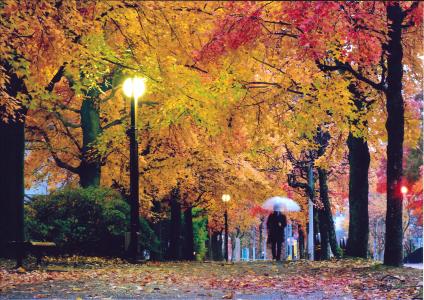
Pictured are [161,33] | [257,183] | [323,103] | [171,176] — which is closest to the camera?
[161,33]

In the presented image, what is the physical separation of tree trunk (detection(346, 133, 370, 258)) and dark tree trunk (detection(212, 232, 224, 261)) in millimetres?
35595

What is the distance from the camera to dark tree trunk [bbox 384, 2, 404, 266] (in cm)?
1446

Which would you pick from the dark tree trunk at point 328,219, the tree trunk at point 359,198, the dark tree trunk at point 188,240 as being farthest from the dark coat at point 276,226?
the dark tree trunk at point 188,240

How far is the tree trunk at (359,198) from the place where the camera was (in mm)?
19859

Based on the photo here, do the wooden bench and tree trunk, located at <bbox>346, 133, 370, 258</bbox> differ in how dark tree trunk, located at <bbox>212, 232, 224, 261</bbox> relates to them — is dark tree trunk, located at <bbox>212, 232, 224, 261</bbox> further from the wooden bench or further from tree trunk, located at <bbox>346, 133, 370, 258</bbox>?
the wooden bench

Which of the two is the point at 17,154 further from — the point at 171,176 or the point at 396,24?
the point at 396,24

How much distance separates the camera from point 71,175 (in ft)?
110

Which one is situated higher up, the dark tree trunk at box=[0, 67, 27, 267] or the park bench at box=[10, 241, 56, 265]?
the dark tree trunk at box=[0, 67, 27, 267]

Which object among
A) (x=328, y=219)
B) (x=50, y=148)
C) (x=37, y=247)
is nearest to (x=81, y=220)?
(x=37, y=247)

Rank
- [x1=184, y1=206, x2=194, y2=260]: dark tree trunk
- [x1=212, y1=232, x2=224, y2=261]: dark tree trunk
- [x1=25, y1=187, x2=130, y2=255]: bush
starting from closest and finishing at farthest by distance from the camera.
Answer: [x1=25, y1=187, x2=130, y2=255]: bush
[x1=184, y1=206, x2=194, y2=260]: dark tree trunk
[x1=212, y1=232, x2=224, y2=261]: dark tree trunk

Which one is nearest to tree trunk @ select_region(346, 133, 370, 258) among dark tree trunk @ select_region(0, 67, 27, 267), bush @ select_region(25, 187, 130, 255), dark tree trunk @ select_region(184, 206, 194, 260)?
bush @ select_region(25, 187, 130, 255)

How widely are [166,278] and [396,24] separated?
→ 7708 mm

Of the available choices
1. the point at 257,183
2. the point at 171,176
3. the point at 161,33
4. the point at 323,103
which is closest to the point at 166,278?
the point at 161,33

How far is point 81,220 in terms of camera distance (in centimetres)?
2044
